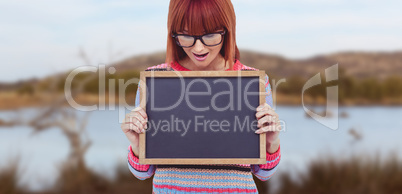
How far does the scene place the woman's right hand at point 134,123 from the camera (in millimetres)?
1749

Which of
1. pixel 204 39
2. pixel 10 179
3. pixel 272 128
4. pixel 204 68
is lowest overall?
pixel 10 179

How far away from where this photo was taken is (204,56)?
1898mm

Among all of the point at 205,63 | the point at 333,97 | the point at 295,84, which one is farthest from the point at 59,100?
the point at 205,63

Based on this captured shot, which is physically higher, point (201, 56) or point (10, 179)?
point (201, 56)

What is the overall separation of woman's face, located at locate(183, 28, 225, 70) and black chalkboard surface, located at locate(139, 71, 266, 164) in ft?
0.46

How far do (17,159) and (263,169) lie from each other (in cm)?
485

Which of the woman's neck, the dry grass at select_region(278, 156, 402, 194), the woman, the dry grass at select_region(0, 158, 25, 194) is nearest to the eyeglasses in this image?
the woman

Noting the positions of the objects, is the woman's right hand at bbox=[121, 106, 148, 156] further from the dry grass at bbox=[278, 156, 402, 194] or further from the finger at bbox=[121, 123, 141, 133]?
the dry grass at bbox=[278, 156, 402, 194]

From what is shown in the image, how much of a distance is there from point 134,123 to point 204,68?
45 cm

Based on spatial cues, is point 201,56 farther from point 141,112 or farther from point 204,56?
point 141,112

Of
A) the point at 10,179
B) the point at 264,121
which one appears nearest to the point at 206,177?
the point at 264,121

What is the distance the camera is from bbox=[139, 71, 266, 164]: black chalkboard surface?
1.77 m

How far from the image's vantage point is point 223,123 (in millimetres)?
1812

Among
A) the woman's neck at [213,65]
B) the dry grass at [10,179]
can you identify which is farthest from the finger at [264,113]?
the dry grass at [10,179]
